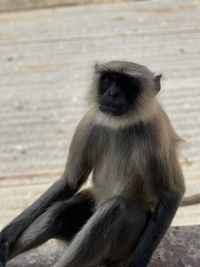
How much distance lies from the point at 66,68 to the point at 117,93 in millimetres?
5595

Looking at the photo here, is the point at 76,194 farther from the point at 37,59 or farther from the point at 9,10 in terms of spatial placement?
the point at 9,10

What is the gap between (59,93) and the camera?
29.3 feet

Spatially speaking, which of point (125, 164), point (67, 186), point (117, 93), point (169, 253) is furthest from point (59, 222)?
point (117, 93)

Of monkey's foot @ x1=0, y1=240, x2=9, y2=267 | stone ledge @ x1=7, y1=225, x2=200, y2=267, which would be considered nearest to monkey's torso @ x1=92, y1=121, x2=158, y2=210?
stone ledge @ x1=7, y1=225, x2=200, y2=267

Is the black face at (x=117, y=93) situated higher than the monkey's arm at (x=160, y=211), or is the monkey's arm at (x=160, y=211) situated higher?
the black face at (x=117, y=93)

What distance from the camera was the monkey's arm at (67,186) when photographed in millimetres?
4371

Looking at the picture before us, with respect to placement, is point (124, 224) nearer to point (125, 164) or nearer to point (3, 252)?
point (125, 164)

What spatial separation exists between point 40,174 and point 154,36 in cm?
432

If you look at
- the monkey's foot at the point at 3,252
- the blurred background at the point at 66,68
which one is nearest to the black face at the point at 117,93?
the monkey's foot at the point at 3,252

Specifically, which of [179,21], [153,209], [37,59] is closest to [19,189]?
[153,209]

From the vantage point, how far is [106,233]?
13.4 ft

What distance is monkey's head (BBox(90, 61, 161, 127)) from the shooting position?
13.7 feet

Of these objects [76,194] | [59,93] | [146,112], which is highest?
[146,112]

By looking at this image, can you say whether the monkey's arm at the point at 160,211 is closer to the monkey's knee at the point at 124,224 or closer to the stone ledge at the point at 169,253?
the monkey's knee at the point at 124,224
